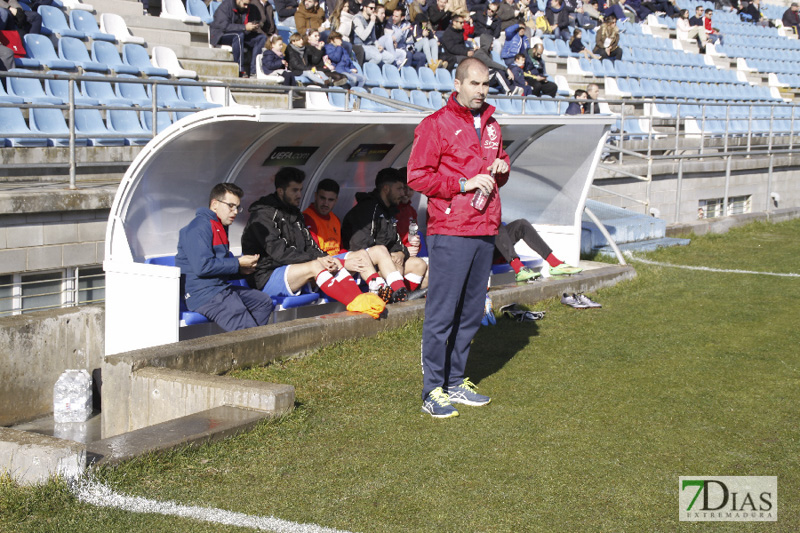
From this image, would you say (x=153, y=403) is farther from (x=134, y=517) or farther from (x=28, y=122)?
(x=28, y=122)

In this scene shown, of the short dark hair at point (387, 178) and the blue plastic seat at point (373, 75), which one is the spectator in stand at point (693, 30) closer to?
the blue plastic seat at point (373, 75)

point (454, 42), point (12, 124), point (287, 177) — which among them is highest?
point (454, 42)

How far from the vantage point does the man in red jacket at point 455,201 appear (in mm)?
5418

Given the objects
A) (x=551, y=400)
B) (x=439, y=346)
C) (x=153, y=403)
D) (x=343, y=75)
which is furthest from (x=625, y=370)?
(x=343, y=75)

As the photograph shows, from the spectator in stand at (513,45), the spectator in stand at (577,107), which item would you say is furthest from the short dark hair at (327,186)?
the spectator in stand at (513,45)

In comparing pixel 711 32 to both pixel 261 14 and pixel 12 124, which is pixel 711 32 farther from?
pixel 12 124

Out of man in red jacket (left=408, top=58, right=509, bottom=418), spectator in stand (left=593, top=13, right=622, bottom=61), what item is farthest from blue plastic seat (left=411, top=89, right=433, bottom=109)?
man in red jacket (left=408, top=58, right=509, bottom=418)

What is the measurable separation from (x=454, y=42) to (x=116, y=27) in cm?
732

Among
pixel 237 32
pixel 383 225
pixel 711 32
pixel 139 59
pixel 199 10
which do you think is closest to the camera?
pixel 383 225

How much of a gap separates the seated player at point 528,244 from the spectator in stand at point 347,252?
5.75ft

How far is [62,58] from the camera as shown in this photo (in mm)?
12258

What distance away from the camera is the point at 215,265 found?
7.08 m

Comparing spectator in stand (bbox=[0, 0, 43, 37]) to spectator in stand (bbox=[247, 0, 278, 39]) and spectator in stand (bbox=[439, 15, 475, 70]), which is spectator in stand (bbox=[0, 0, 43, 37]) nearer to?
spectator in stand (bbox=[247, 0, 278, 39])

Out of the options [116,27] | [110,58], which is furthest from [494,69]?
[110,58]
